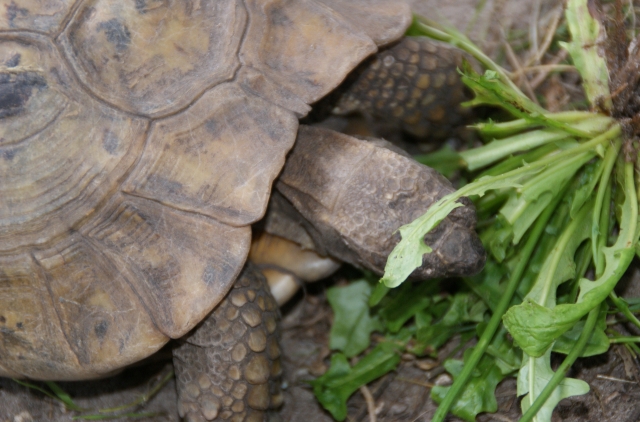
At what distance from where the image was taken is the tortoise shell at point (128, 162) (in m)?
2.26

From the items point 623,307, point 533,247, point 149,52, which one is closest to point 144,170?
point 149,52

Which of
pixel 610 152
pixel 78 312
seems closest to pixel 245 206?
pixel 78 312

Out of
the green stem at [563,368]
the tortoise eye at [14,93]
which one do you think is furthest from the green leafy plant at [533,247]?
the tortoise eye at [14,93]

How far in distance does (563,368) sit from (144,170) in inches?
57.7

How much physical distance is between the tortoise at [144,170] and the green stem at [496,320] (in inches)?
9.4

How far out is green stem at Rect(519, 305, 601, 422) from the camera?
2.13 meters

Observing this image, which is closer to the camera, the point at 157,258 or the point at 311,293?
the point at 157,258

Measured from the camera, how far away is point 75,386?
287cm

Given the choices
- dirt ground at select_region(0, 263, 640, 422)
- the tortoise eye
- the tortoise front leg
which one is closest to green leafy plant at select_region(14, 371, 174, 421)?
dirt ground at select_region(0, 263, 640, 422)

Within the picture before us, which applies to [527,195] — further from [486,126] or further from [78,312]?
[78,312]

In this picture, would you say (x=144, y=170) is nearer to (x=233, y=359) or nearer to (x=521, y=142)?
(x=233, y=359)

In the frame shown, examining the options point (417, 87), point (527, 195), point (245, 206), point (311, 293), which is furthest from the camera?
point (311, 293)

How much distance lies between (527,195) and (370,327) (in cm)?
90

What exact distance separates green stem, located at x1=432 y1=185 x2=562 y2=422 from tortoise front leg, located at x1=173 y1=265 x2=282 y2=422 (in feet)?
2.16
